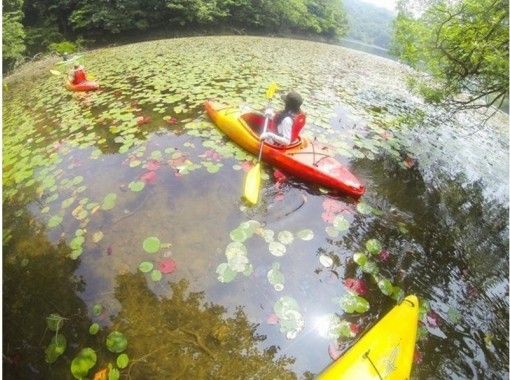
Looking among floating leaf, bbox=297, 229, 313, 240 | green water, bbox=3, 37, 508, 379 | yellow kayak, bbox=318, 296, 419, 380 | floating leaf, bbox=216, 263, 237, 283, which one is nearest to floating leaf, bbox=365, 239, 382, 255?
green water, bbox=3, 37, 508, 379

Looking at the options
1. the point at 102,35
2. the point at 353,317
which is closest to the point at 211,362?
the point at 353,317

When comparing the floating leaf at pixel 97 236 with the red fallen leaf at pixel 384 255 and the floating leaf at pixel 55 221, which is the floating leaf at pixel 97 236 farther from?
the red fallen leaf at pixel 384 255

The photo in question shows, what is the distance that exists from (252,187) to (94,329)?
7.40 ft

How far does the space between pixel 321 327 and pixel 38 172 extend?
4523 mm

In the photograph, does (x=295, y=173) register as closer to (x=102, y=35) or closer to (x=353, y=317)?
(x=353, y=317)

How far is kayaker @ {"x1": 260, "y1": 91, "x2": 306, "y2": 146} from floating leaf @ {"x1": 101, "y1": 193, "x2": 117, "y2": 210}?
2097 millimetres

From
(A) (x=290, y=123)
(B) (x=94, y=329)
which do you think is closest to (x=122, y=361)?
(B) (x=94, y=329)

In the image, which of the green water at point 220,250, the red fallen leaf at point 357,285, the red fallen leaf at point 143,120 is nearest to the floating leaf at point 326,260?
the green water at point 220,250

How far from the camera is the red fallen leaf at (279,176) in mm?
4985

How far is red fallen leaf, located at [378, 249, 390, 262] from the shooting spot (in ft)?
13.1

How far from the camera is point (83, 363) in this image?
296cm

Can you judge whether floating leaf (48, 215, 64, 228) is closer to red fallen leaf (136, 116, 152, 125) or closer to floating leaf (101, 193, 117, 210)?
floating leaf (101, 193, 117, 210)

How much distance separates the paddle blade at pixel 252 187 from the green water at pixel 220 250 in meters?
0.21

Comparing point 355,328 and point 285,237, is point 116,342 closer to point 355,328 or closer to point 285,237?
point 285,237
